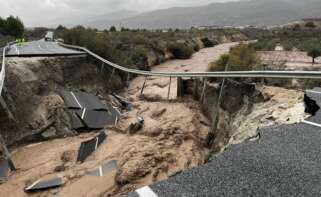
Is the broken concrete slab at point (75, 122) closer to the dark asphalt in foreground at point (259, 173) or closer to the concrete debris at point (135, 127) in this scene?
the concrete debris at point (135, 127)

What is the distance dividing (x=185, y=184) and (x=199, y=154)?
25.2 ft

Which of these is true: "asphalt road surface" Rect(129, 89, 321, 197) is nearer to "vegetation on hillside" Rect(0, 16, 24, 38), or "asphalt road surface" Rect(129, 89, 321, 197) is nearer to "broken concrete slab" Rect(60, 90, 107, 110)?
"broken concrete slab" Rect(60, 90, 107, 110)

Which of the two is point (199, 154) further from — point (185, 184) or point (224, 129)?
point (185, 184)

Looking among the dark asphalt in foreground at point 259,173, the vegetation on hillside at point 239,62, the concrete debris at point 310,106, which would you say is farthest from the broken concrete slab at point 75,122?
the dark asphalt in foreground at point 259,173

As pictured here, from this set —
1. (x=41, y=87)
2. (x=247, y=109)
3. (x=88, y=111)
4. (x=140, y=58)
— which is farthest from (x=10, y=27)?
(x=247, y=109)

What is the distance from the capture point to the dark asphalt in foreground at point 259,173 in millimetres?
4520

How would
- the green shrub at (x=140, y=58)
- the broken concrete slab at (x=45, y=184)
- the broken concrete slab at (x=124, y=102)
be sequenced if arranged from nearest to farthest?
the broken concrete slab at (x=45, y=184)
the broken concrete slab at (x=124, y=102)
the green shrub at (x=140, y=58)

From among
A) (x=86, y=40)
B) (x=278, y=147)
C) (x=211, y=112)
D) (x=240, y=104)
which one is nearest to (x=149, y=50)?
(x=86, y=40)

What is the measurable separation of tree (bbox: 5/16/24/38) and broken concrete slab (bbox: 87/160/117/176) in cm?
5285

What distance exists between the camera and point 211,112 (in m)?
15.5

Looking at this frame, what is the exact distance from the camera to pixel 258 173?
16.4 ft

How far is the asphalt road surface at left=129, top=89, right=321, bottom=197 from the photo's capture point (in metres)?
4.52

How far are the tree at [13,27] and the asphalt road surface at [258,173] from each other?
59631mm

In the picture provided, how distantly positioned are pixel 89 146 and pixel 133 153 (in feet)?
9.24
